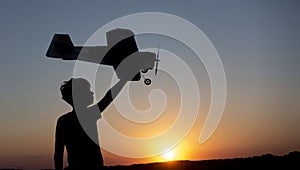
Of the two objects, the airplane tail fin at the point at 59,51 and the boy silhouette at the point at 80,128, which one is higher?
the airplane tail fin at the point at 59,51

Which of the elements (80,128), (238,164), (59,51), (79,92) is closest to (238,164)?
(238,164)

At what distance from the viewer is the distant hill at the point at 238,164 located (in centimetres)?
2250

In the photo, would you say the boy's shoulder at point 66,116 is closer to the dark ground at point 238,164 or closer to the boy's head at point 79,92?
the boy's head at point 79,92

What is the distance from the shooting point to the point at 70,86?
20.9 ft

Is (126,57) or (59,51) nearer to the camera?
(126,57)

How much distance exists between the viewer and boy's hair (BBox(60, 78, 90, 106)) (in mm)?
6266

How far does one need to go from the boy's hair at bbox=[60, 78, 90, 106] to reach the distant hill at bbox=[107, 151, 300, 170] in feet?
53.8

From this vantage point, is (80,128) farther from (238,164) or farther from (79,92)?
(238,164)

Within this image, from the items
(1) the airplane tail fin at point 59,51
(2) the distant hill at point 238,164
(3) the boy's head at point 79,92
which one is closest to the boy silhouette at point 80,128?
(3) the boy's head at point 79,92

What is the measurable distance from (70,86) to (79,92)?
195mm

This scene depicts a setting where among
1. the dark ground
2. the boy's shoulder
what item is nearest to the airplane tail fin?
the boy's shoulder

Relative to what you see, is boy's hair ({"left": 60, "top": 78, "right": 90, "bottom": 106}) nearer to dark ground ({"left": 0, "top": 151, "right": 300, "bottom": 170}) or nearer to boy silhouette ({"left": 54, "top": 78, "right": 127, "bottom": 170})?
boy silhouette ({"left": 54, "top": 78, "right": 127, "bottom": 170})

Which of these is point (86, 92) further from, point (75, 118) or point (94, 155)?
point (94, 155)

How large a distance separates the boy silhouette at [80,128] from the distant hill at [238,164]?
1608cm
